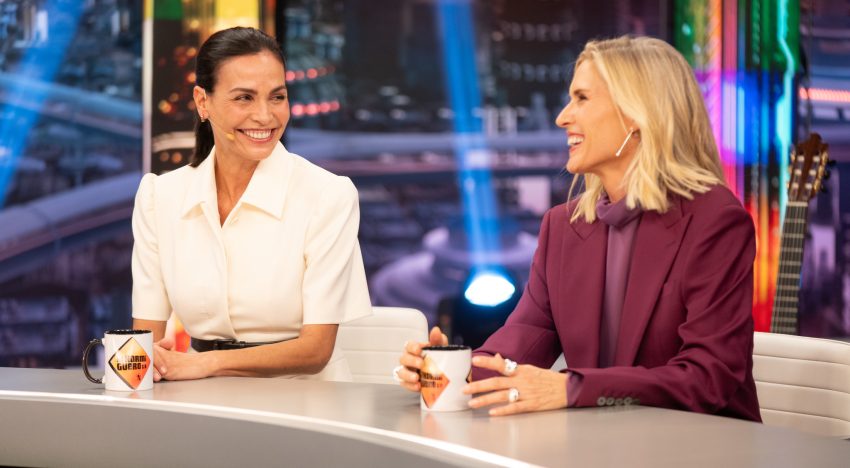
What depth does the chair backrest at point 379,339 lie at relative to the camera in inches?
99.9

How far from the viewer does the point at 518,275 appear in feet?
17.3

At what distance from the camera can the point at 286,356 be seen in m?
2.14

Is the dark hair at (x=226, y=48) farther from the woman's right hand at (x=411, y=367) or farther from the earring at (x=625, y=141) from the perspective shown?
the woman's right hand at (x=411, y=367)

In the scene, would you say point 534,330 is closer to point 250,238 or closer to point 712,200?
point 712,200

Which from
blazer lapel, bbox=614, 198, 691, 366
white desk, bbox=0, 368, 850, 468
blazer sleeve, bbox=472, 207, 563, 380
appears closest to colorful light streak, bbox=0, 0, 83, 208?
white desk, bbox=0, 368, 850, 468

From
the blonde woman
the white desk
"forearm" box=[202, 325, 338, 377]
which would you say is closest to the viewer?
the white desk

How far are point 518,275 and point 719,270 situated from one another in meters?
3.43

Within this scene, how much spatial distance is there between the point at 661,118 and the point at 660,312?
0.37m

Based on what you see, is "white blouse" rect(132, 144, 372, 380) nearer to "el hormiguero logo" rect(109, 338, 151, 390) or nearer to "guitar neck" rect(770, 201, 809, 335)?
"el hormiguero logo" rect(109, 338, 151, 390)

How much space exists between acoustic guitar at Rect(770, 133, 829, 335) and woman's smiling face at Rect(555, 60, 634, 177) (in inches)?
63.4

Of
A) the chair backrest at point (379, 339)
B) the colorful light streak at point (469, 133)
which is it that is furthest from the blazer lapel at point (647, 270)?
the colorful light streak at point (469, 133)

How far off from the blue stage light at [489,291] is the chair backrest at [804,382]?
2.64 meters

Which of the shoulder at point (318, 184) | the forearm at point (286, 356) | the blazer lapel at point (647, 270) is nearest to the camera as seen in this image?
the blazer lapel at point (647, 270)

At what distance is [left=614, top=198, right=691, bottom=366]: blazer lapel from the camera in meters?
1.91
